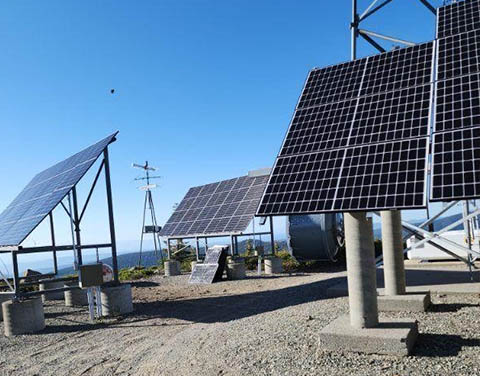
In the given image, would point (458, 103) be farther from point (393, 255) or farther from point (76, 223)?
point (76, 223)

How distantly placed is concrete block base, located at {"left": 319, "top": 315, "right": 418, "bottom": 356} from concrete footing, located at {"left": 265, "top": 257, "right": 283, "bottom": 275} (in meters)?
15.0

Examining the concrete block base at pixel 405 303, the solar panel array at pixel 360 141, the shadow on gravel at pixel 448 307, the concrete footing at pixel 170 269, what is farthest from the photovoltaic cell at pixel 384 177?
the concrete footing at pixel 170 269

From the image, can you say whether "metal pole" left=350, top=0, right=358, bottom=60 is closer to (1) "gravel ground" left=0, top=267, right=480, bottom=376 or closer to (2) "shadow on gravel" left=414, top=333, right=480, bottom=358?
(1) "gravel ground" left=0, top=267, right=480, bottom=376

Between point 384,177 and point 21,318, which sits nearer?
point 384,177

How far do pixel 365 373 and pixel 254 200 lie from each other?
18.1m

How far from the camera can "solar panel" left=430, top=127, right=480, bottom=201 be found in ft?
19.0

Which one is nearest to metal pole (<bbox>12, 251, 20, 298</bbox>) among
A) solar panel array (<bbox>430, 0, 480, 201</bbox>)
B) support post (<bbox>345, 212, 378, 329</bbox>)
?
support post (<bbox>345, 212, 378, 329</bbox>)

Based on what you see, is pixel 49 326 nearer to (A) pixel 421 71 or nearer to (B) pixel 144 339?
(B) pixel 144 339

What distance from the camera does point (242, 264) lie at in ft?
69.5

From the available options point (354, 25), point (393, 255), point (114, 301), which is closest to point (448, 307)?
point (393, 255)

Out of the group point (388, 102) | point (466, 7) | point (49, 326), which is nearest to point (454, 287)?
point (388, 102)

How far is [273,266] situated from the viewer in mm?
22266

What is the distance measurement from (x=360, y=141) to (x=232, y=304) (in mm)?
8142

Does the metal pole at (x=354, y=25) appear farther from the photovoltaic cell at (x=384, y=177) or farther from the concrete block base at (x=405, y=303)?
the concrete block base at (x=405, y=303)
